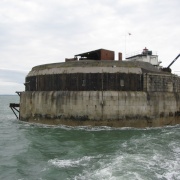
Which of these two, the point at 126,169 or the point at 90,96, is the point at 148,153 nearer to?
the point at 126,169

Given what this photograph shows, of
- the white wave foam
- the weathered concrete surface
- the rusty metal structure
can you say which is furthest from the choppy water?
the rusty metal structure

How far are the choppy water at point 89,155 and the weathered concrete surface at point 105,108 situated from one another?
1.57 meters

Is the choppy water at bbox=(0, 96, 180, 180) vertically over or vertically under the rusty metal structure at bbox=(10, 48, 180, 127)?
under

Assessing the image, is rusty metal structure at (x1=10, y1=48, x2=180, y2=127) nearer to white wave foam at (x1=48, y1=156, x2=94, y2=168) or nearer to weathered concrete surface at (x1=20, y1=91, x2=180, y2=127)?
weathered concrete surface at (x1=20, y1=91, x2=180, y2=127)

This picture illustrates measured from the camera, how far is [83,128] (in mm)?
23719

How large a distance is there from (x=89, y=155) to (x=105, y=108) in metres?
9.83

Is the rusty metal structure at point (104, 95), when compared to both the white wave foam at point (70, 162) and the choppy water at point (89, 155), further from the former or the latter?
the white wave foam at point (70, 162)

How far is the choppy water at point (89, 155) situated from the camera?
11.4 m

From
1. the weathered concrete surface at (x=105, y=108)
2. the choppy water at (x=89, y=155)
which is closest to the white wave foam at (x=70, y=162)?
the choppy water at (x=89, y=155)

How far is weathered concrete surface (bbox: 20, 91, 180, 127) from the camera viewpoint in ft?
78.8

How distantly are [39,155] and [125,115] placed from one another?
443 inches

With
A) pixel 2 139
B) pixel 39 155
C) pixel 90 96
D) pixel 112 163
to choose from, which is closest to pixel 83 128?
pixel 90 96

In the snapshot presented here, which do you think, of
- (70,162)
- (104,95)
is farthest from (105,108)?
(70,162)

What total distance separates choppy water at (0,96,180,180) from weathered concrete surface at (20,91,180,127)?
1.57 meters
